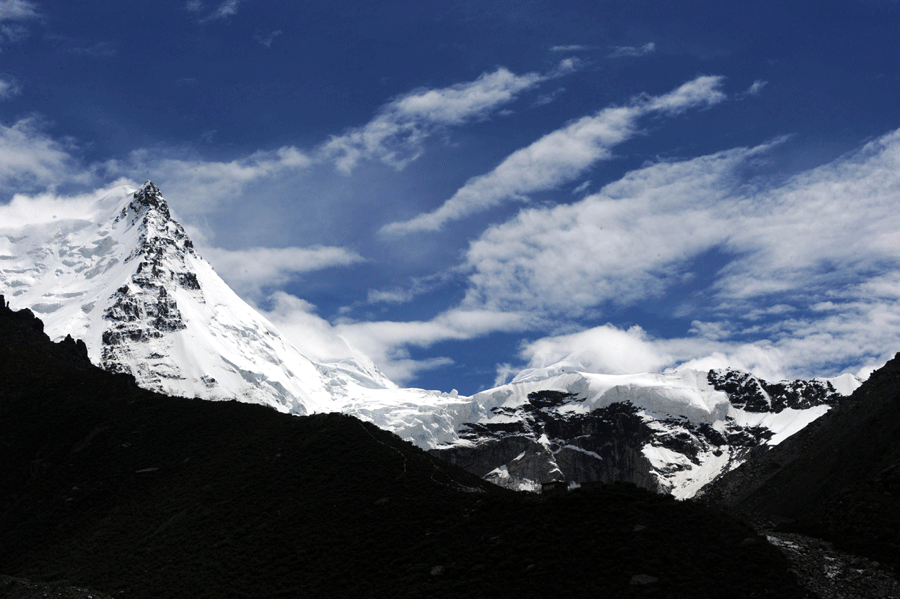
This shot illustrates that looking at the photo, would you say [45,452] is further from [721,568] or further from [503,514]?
[721,568]

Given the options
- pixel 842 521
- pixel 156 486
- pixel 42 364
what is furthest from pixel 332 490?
pixel 42 364

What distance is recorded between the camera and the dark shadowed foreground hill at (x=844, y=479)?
47469 mm

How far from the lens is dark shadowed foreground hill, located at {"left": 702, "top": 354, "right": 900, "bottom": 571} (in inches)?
1869

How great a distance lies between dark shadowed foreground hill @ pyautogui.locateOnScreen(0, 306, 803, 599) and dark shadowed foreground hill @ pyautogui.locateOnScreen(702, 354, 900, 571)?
8.17 m

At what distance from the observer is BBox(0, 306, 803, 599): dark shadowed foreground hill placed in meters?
43.9

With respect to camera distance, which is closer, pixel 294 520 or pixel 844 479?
pixel 294 520

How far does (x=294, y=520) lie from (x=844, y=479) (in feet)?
224

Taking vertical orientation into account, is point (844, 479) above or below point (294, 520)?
below

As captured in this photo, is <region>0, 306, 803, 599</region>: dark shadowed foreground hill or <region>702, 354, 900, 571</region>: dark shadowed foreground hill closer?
<region>0, 306, 803, 599</region>: dark shadowed foreground hill

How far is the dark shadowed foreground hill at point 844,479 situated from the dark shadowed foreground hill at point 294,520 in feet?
26.8

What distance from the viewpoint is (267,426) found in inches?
3189

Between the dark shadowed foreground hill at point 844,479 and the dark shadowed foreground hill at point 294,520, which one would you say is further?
the dark shadowed foreground hill at point 844,479

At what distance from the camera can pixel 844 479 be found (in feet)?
301

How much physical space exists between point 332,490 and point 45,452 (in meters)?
35.5
